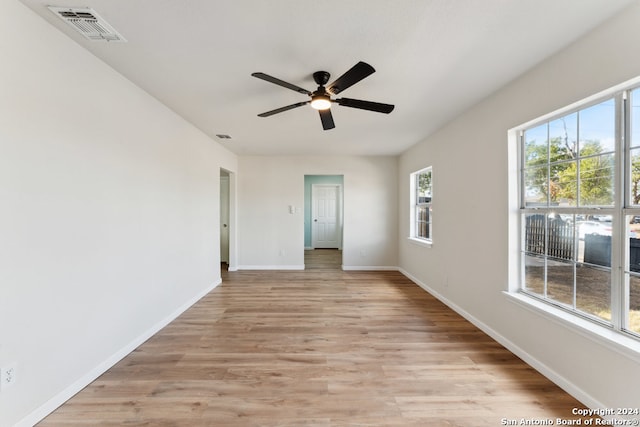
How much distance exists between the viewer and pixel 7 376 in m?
1.36

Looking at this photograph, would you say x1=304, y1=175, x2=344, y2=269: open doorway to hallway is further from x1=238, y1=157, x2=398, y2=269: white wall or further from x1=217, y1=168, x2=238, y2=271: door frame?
x1=217, y1=168, x2=238, y2=271: door frame

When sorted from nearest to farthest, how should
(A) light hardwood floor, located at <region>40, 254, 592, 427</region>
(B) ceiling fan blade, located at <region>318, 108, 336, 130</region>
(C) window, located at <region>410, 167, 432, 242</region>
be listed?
(A) light hardwood floor, located at <region>40, 254, 592, 427</region> < (B) ceiling fan blade, located at <region>318, 108, 336, 130</region> < (C) window, located at <region>410, 167, 432, 242</region>

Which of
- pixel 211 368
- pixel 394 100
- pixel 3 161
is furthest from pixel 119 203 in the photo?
pixel 394 100

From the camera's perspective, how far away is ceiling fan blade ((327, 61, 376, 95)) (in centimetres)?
159

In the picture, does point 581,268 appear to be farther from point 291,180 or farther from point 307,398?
point 291,180

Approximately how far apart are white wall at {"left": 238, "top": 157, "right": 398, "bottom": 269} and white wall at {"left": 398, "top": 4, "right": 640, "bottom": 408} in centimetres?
124

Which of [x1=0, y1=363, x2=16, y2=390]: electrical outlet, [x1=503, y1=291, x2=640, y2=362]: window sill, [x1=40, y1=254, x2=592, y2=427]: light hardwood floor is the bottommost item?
[x1=40, y1=254, x2=592, y2=427]: light hardwood floor

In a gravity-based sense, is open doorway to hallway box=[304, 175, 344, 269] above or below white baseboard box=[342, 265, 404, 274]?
above

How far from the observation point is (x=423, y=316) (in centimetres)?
303

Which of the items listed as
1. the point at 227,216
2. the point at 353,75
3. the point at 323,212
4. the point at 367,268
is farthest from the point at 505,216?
the point at 323,212

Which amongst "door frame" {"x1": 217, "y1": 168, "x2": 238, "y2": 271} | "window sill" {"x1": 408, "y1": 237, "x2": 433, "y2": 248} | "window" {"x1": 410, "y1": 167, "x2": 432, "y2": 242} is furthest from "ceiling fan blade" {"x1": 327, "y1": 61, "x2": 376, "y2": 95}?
"door frame" {"x1": 217, "y1": 168, "x2": 238, "y2": 271}

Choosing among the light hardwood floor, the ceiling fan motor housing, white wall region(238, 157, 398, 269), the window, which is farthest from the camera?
white wall region(238, 157, 398, 269)

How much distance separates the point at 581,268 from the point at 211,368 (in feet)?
9.11

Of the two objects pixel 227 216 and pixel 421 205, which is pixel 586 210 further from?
pixel 227 216
